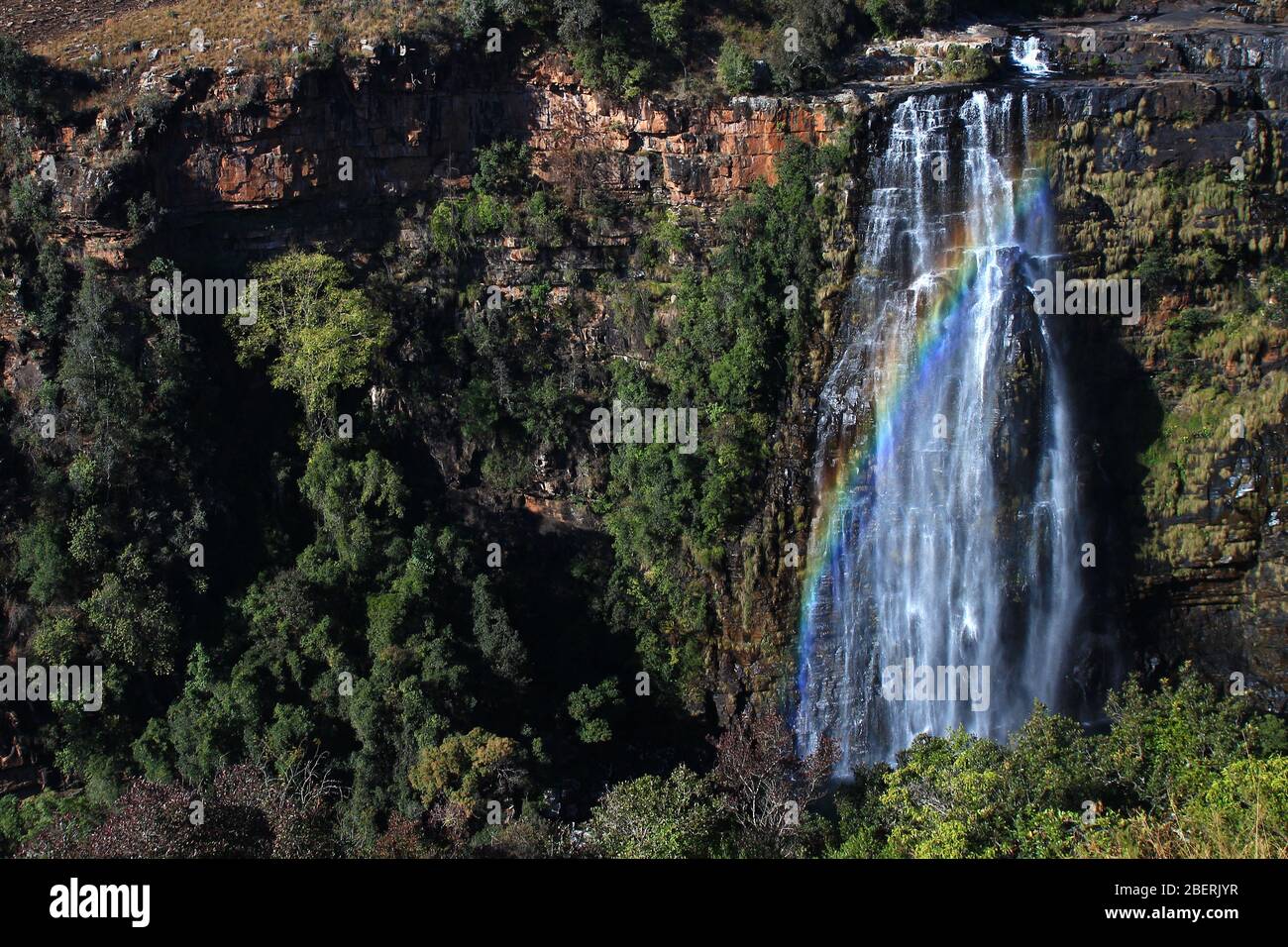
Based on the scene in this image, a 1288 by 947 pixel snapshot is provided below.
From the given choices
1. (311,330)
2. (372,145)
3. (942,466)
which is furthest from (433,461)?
(942,466)

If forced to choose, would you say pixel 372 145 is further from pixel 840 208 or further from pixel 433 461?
pixel 840 208

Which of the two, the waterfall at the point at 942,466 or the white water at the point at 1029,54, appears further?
the white water at the point at 1029,54

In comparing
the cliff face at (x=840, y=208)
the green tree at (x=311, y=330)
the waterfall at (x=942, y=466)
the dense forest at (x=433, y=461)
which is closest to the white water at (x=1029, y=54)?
the cliff face at (x=840, y=208)

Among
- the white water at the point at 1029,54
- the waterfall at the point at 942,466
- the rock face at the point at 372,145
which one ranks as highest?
the white water at the point at 1029,54

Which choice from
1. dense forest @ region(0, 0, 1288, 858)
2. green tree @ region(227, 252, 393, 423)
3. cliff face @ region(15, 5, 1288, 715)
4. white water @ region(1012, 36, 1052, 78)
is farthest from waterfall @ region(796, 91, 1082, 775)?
green tree @ region(227, 252, 393, 423)

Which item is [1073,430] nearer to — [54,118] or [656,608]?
[656,608]

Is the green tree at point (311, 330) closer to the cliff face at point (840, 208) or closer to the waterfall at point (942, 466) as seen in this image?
the cliff face at point (840, 208)
